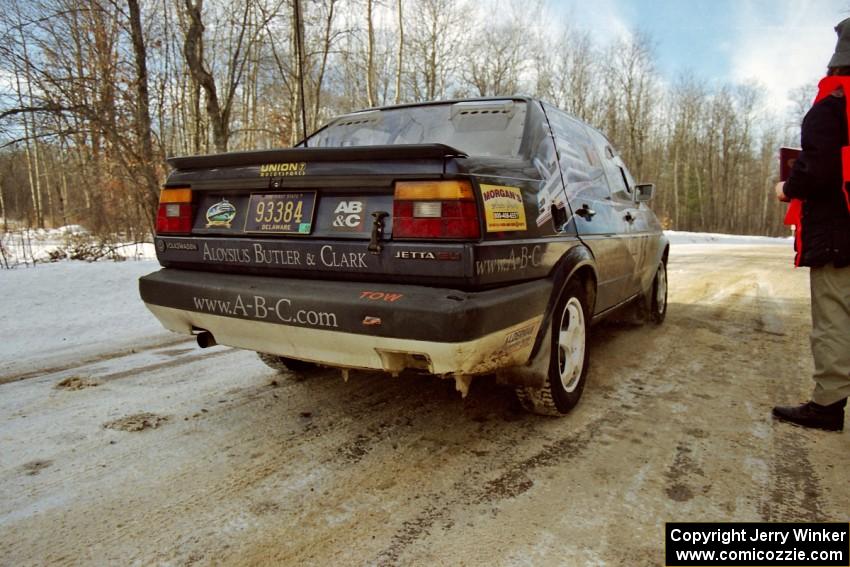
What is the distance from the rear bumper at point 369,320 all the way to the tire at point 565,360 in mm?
303

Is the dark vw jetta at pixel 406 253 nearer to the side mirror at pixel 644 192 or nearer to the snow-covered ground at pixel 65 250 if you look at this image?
the side mirror at pixel 644 192

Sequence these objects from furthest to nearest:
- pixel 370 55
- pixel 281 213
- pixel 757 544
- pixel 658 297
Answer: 1. pixel 370 55
2. pixel 658 297
3. pixel 281 213
4. pixel 757 544

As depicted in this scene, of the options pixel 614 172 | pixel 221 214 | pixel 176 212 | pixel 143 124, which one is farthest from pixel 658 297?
pixel 143 124

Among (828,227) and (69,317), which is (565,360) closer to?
(828,227)

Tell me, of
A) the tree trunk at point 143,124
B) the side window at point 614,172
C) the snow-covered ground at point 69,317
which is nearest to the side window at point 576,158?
the side window at point 614,172

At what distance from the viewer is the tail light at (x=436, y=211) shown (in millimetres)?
1947

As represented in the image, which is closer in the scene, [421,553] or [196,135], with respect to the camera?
[421,553]

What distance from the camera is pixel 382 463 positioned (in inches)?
85.0

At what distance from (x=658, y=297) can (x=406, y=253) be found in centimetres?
372

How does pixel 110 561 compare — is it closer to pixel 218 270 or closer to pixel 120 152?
pixel 218 270

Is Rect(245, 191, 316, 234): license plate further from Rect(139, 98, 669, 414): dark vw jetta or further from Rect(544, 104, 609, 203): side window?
Rect(544, 104, 609, 203): side window

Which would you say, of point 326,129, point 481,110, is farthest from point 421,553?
point 326,129

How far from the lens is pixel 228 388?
3.11m

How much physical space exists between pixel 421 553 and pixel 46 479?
158 centimetres
